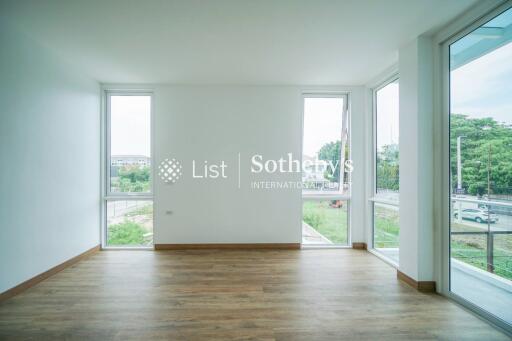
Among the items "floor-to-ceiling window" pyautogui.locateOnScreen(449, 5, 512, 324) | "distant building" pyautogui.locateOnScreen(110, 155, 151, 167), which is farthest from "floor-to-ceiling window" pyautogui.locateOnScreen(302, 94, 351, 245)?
"distant building" pyautogui.locateOnScreen(110, 155, 151, 167)

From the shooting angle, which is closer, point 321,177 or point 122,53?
point 122,53

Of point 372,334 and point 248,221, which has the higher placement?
point 248,221

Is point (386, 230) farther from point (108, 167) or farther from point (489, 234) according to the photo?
point (108, 167)

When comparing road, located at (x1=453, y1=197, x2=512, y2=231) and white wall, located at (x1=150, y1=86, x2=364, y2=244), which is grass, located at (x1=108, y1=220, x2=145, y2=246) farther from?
road, located at (x1=453, y1=197, x2=512, y2=231)

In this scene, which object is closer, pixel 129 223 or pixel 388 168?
pixel 388 168

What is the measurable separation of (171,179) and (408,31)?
4078mm

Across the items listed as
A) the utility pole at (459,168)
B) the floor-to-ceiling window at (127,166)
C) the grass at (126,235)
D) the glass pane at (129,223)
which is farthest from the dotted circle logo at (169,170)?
the utility pole at (459,168)

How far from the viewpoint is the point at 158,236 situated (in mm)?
4664

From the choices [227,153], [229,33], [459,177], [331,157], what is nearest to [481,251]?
[459,177]

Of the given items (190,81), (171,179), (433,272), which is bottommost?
(433,272)

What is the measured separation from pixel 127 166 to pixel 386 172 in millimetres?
4562

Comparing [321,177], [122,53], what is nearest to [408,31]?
[321,177]

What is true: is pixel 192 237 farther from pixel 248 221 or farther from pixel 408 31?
pixel 408 31

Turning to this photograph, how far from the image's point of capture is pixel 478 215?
2.55 m
